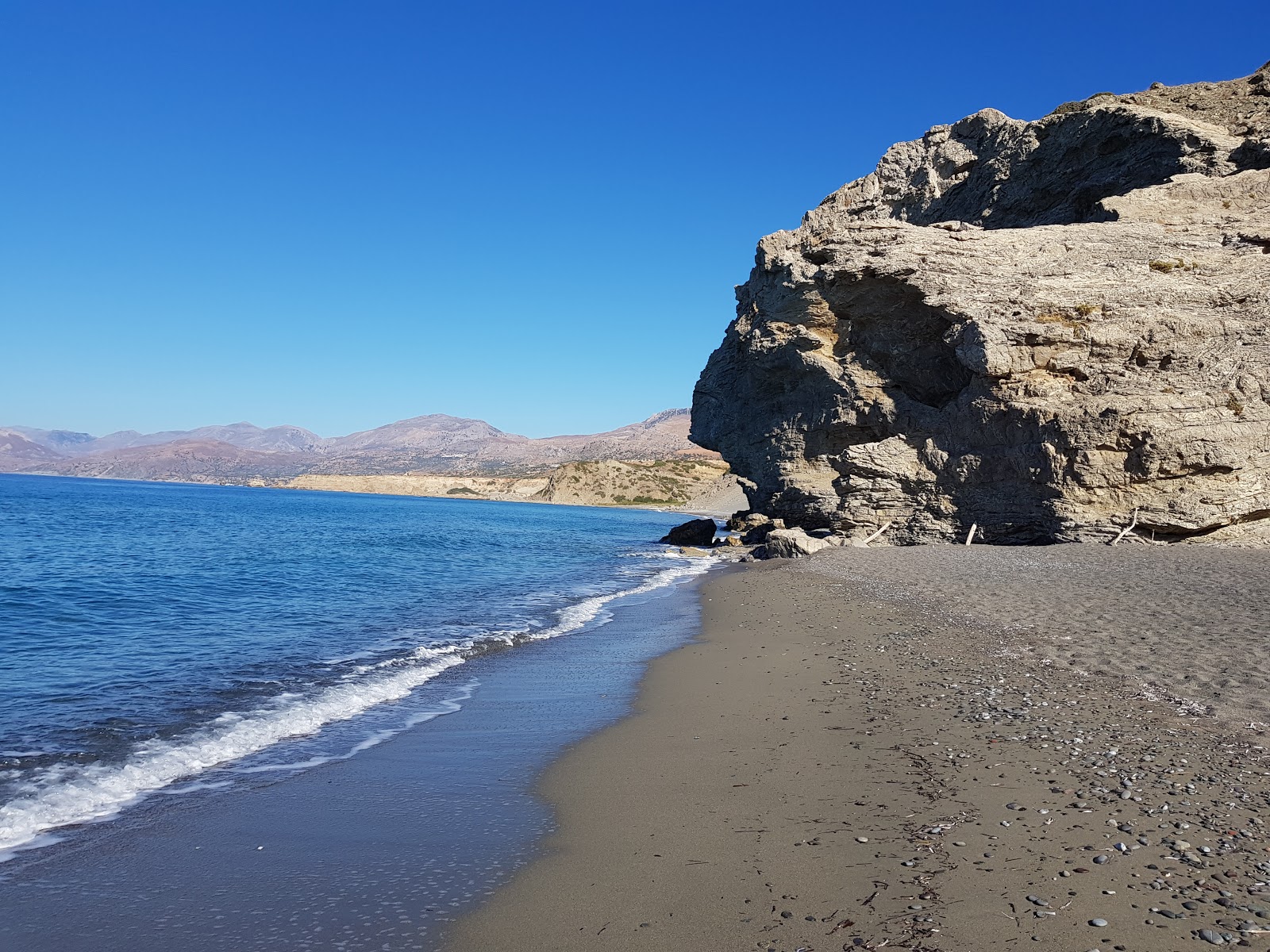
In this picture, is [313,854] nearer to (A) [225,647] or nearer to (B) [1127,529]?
(A) [225,647]

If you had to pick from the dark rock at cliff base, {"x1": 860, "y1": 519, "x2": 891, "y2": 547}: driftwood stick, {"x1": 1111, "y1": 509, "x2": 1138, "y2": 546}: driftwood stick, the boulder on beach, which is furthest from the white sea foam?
the dark rock at cliff base

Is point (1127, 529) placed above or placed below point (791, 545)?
above

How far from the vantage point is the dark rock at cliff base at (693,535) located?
4641 cm

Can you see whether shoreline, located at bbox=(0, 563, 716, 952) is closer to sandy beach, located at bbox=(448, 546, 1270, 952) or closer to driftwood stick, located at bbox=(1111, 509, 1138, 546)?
sandy beach, located at bbox=(448, 546, 1270, 952)

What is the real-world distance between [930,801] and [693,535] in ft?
135

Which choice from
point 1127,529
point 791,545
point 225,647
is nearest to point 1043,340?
point 1127,529

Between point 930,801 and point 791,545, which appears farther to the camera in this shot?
point 791,545

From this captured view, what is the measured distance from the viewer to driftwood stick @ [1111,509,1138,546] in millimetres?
24359

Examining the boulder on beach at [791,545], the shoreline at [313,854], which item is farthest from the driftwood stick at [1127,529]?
the shoreline at [313,854]

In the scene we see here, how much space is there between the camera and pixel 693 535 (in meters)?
46.6

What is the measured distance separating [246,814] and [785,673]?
673cm

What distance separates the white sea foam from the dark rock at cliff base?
33.9 meters

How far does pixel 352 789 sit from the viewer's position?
6812 mm

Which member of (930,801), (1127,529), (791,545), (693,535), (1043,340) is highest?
(1043,340)
